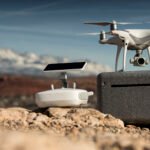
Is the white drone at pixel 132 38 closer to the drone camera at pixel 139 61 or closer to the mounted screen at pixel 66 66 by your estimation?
the drone camera at pixel 139 61

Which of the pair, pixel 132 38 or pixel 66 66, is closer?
pixel 66 66

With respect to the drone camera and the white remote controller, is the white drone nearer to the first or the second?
the drone camera

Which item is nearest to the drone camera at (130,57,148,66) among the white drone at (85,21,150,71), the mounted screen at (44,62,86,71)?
A: the white drone at (85,21,150,71)

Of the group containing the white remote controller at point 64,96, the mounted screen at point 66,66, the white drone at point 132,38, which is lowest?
the white remote controller at point 64,96

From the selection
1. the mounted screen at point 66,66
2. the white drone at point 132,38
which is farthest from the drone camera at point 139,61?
the mounted screen at point 66,66

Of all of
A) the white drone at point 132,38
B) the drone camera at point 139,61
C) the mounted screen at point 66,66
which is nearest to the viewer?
the mounted screen at point 66,66

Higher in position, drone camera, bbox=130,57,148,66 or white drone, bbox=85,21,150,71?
white drone, bbox=85,21,150,71

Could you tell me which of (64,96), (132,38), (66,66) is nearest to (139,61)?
(132,38)

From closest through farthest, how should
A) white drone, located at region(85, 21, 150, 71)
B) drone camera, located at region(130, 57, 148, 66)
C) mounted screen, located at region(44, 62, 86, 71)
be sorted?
mounted screen, located at region(44, 62, 86, 71)
drone camera, located at region(130, 57, 148, 66)
white drone, located at region(85, 21, 150, 71)

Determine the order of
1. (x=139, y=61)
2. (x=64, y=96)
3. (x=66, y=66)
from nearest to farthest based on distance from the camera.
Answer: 1. (x=64, y=96)
2. (x=66, y=66)
3. (x=139, y=61)

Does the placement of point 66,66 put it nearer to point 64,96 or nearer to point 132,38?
point 64,96

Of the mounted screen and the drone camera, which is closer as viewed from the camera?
the mounted screen

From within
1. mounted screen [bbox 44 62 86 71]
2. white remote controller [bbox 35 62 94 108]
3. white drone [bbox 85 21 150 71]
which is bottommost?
white remote controller [bbox 35 62 94 108]
